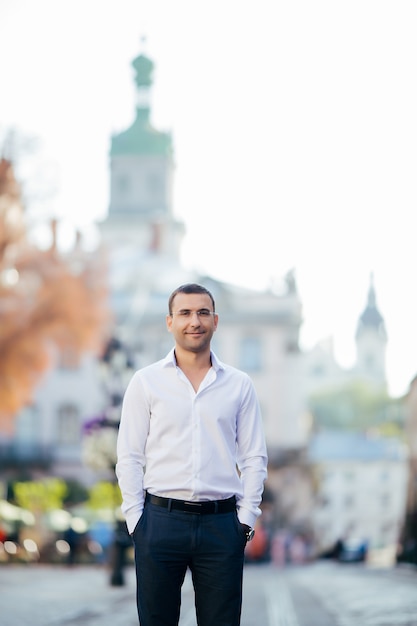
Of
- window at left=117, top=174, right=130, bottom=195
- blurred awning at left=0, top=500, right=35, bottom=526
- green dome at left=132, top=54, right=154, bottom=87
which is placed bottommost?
blurred awning at left=0, top=500, right=35, bottom=526

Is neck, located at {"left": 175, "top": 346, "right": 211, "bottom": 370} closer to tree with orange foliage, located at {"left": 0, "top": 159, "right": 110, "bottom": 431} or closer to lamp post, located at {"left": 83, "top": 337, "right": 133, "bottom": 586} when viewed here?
lamp post, located at {"left": 83, "top": 337, "right": 133, "bottom": 586}

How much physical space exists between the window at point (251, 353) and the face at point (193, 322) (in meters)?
55.6

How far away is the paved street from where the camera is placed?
1141 centimetres

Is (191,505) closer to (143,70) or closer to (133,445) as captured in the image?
(133,445)

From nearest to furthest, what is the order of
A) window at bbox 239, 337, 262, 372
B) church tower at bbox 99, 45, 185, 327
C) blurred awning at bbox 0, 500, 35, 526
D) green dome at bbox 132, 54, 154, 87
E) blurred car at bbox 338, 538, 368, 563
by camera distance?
blurred awning at bbox 0, 500, 35, 526 → blurred car at bbox 338, 538, 368, 563 → window at bbox 239, 337, 262, 372 → church tower at bbox 99, 45, 185, 327 → green dome at bbox 132, 54, 154, 87

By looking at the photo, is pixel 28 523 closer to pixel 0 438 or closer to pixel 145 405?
pixel 0 438

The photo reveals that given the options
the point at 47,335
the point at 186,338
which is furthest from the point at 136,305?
the point at 186,338

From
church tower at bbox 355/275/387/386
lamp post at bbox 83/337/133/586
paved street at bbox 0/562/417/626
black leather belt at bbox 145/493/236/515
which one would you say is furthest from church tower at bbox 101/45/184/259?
black leather belt at bbox 145/493/236/515

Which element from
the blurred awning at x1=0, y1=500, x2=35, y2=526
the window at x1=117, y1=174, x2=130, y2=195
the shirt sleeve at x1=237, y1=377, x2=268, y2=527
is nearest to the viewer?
the shirt sleeve at x1=237, y1=377, x2=268, y2=527

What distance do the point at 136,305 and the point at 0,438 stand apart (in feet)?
29.4

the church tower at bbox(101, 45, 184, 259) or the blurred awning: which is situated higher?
the church tower at bbox(101, 45, 184, 259)

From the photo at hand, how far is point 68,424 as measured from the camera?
60500 mm

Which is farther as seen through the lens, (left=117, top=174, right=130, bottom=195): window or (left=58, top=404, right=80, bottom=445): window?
(left=117, top=174, right=130, bottom=195): window

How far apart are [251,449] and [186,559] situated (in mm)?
497
